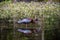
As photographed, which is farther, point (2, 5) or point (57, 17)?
point (2, 5)

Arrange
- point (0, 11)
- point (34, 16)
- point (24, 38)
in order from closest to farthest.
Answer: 1. point (24, 38)
2. point (34, 16)
3. point (0, 11)

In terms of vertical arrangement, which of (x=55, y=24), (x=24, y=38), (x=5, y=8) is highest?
(x=5, y=8)

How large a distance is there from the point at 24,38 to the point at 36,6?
101cm

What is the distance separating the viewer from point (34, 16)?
365 cm

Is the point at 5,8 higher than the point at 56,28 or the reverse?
higher

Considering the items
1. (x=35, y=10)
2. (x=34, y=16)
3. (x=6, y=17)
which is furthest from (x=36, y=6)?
(x=6, y=17)

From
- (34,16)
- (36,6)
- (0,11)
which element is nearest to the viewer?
(34,16)

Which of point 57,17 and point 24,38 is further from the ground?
point 57,17

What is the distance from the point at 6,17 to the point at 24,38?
52cm

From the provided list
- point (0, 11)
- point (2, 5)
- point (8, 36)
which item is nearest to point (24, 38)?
point (8, 36)

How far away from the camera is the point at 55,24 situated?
3424 mm

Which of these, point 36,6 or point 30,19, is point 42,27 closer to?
point 30,19

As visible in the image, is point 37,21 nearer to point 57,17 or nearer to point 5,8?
point 57,17

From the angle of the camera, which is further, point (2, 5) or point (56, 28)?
point (2, 5)
